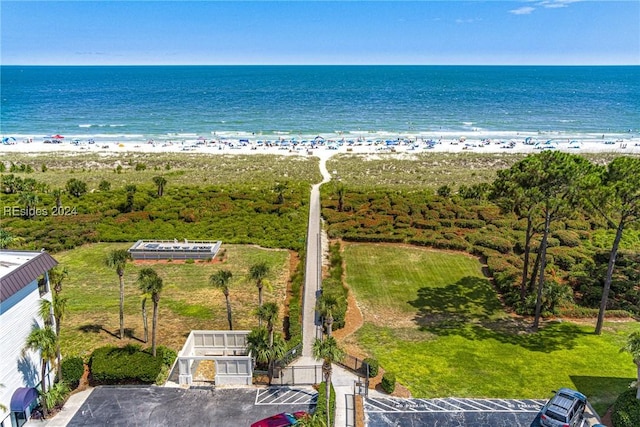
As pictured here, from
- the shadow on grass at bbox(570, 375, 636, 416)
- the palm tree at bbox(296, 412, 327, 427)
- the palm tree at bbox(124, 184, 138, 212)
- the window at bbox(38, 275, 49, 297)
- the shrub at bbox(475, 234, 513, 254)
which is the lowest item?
the shadow on grass at bbox(570, 375, 636, 416)

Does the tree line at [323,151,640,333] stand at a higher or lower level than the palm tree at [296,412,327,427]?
higher

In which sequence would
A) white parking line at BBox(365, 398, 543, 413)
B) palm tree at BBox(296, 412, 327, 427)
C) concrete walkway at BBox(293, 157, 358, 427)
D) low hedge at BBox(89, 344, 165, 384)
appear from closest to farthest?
palm tree at BBox(296, 412, 327, 427)
white parking line at BBox(365, 398, 543, 413)
concrete walkway at BBox(293, 157, 358, 427)
low hedge at BBox(89, 344, 165, 384)

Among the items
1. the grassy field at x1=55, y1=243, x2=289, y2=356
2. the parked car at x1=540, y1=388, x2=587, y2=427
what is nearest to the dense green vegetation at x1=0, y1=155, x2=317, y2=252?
the grassy field at x1=55, y1=243, x2=289, y2=356

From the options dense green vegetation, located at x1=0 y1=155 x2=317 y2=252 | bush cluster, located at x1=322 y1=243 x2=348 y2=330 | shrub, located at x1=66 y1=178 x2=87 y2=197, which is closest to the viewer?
bush cluster, located at x1=322 y1=243 x2=348 y2=330

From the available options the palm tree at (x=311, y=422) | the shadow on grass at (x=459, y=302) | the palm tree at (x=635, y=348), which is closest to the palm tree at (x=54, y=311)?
the palm tree at (x=311, y=422)

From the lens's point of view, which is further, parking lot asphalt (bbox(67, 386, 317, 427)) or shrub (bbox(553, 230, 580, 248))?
shrub (bbox(553, 230, 580, 248))

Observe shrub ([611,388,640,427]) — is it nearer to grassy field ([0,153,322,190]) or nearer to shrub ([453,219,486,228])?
→ shrub ([453,219,486,228])
